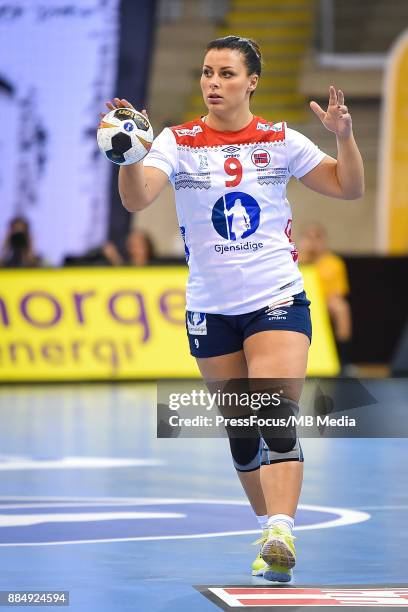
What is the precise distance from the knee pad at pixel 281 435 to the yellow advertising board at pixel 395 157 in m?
14.6

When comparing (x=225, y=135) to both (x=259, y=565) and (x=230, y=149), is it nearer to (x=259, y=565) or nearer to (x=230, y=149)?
(x=230, y=149)

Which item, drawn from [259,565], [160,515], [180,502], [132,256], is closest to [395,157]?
[132,256]

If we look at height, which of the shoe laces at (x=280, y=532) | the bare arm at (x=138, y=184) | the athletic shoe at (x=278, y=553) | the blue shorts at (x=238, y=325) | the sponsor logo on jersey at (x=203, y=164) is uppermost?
the sponsor logo on jersey at (x=203, y=164)

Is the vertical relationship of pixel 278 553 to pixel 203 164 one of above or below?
below

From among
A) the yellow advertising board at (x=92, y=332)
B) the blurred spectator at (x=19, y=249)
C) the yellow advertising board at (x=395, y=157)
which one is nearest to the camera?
the yellow advertising board at (x=92, y=332)

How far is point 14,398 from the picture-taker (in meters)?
14.8

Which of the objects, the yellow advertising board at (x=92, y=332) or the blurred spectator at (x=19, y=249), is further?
the blurred spectator at (x=19, y=249)

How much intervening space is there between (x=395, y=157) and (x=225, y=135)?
15.0 meters

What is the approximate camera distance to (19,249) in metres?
17.0

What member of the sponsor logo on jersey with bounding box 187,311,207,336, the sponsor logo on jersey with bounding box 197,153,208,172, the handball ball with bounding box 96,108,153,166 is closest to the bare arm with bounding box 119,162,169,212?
the handball ball with bounding box 96,108,153,166

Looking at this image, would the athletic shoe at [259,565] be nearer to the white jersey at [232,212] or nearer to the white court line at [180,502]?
the white jersey at [232,212]

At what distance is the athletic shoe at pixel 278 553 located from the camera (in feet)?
17.5

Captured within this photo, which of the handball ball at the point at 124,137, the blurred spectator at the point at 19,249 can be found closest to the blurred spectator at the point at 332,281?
the blurred spectator at the point at 19,249

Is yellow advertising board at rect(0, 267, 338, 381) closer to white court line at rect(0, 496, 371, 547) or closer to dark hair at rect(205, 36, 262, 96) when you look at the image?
white court line at rect(0, 496, 371, 547)
